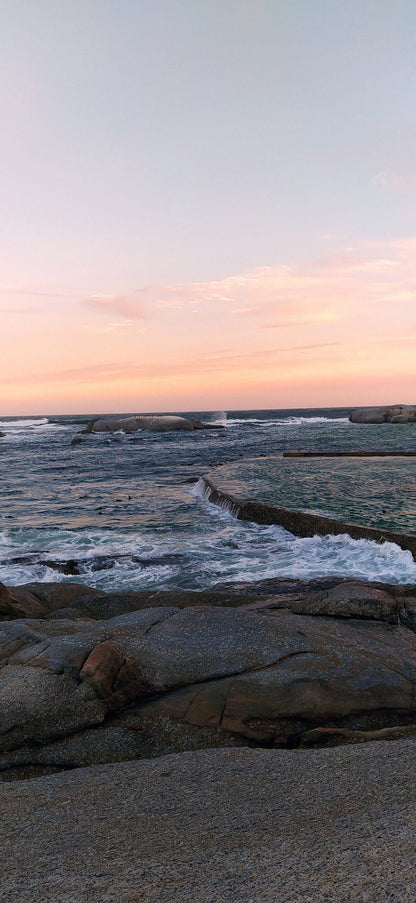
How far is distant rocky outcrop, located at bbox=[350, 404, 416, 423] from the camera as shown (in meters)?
→ 81.2

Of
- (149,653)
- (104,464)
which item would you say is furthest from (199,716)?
(104,464)

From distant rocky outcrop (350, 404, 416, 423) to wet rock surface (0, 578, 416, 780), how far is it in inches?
3211

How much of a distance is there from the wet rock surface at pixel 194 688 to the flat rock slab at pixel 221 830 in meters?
0.41

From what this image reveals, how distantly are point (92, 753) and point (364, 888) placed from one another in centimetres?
263

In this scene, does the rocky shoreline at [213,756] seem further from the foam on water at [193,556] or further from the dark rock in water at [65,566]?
the dark rock in water at [65,566]

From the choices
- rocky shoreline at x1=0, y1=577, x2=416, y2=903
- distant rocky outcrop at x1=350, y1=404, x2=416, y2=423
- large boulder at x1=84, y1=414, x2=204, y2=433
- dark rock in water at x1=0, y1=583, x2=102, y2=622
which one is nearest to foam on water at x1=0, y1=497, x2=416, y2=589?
dark rock in water at x1=0, y1=583, x2=102, y2=622

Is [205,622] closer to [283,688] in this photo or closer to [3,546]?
[283,688]

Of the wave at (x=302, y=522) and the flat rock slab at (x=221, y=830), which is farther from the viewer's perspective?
the wave at (x=302, y=522)

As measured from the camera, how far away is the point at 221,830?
8.87 ft

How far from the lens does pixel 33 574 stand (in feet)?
37.5

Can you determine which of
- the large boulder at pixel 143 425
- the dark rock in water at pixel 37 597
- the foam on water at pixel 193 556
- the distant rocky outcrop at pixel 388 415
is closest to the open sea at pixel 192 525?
the foam on water at pixel 193 556

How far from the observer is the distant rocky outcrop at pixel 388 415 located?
81188mm

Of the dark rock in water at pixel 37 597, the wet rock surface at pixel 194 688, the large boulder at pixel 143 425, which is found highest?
the large boulder at pixel 143 425

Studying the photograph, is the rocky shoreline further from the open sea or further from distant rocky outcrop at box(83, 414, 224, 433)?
distant rocky outcrop at box(83, 414, 224, 433)
